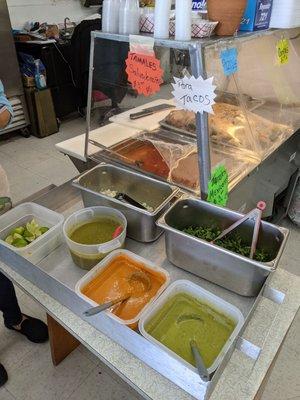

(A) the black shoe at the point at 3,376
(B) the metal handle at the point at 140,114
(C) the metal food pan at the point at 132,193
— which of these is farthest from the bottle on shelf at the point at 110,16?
(A) the black shoe at the point at 3,376

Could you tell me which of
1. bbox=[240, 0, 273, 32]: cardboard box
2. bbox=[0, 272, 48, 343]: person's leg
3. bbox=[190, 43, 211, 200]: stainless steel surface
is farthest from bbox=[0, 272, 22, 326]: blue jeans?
bbox=[240, 0, 273, 32]: cardboard box

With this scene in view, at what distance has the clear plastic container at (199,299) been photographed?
68 centimetres

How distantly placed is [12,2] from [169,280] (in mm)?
4198

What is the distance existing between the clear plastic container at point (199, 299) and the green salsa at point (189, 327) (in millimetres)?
11

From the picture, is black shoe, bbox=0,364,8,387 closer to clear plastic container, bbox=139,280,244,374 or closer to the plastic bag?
clear plastic container, bbox=139,280,244,374

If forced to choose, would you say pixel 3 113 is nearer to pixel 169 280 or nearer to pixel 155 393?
pixel 169 280

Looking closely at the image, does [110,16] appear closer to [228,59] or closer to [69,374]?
[228,59]

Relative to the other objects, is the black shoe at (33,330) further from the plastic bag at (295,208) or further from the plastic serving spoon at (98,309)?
the plastic bag at (295,208)

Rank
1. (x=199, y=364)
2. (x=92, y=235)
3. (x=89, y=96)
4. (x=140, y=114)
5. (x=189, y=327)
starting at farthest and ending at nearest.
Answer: (x=140, y=114) → (x=89, y=96) → (x=92, y=235) → (x=189, y=327) → (x=199, y=364)

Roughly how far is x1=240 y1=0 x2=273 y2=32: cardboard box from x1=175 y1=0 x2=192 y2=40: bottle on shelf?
30 cm

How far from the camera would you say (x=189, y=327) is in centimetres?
77

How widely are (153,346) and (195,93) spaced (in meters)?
0.71

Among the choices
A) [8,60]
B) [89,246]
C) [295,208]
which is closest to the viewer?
[89,246]

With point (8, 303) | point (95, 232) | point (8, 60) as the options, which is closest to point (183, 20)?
point (95, 232)
